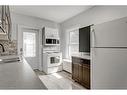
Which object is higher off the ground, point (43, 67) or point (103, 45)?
point (103, 45)

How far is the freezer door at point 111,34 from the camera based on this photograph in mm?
1441

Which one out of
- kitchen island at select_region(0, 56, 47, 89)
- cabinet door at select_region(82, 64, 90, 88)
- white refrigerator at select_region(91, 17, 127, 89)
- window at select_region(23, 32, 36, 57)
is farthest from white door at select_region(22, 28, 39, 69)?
kitchen island at select_region(0, 56, 47, 89)

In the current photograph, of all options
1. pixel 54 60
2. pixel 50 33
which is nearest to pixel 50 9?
pixel 50 33

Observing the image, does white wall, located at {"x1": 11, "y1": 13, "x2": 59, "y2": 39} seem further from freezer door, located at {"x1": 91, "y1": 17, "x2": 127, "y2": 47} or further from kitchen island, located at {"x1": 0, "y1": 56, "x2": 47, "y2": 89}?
kitchen island, located at {"x1": 0, "y1": 56, "x2": 47, "y2": 89}

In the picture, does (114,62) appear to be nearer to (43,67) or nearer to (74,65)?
(74,65)

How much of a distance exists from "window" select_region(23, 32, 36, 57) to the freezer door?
328 centimetres

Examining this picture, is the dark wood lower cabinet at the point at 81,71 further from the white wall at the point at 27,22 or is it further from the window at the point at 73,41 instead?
the white wall at the point at 27,22

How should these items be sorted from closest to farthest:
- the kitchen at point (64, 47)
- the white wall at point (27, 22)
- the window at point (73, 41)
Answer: the kitchen at point (64, 47)
the white wall at point (27, 22)
the window at point (73, 41)

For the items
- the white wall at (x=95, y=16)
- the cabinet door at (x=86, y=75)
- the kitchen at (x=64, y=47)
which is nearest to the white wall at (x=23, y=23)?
the kitchen at (x=64, y=47)

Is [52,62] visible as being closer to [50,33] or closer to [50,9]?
[50,33]

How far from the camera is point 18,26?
3.93 m

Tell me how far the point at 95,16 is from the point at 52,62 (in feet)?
8.28

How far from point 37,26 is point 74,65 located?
2.63m

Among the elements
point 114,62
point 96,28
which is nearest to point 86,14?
point 96,28
